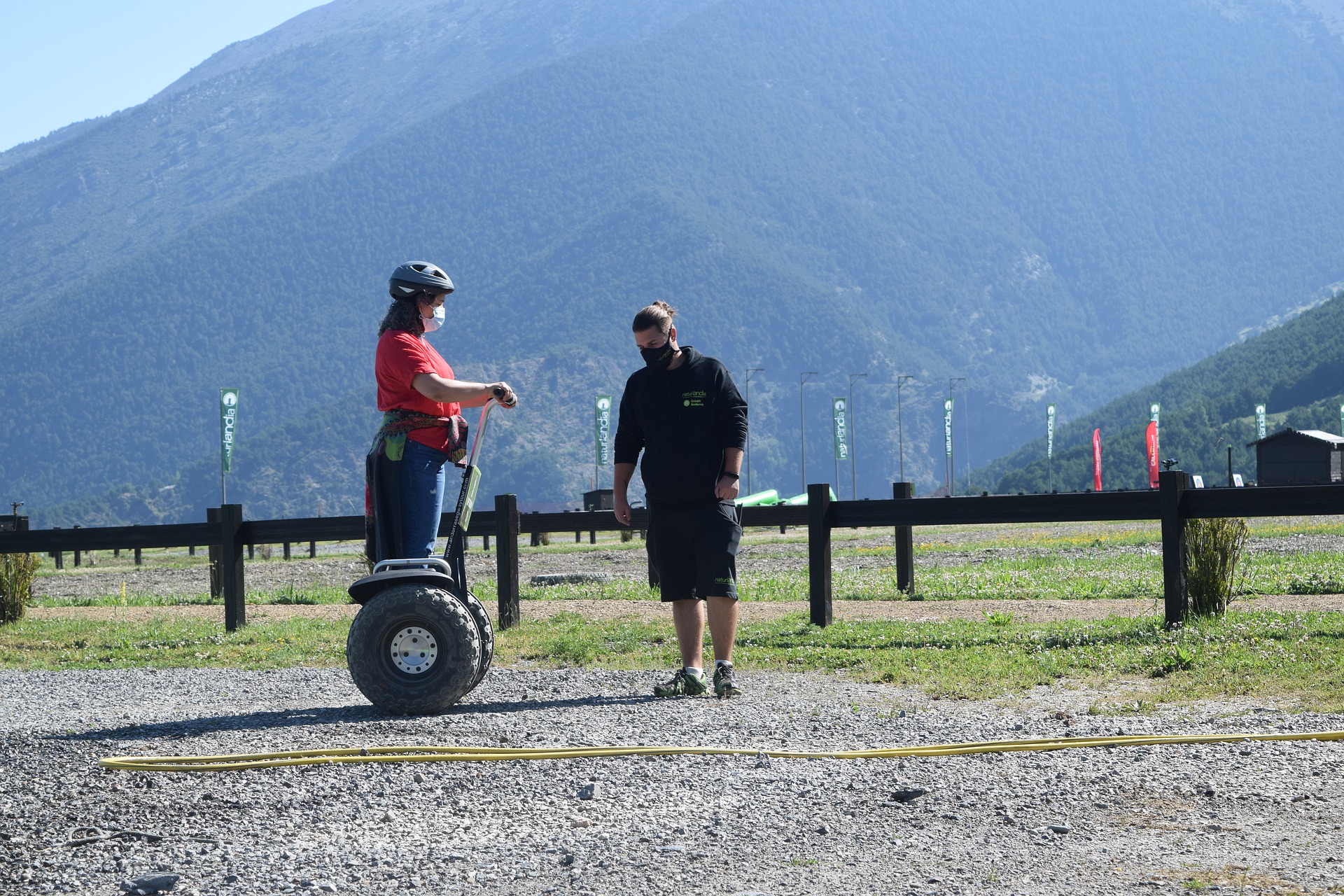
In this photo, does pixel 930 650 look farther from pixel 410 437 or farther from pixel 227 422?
pixel 227 422

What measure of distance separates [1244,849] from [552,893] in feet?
6.42

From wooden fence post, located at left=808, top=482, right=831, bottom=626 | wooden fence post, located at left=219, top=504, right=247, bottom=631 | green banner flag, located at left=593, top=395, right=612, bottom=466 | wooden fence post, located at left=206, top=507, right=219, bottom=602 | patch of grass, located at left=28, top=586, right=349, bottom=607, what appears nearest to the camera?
wooden fence post, located at left=808, top=482, right=831, bottom=626

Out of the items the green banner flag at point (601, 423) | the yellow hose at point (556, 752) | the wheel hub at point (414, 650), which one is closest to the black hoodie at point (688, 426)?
the wheel hub at point (414, 650)

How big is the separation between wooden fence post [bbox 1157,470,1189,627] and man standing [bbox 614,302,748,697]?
336cm

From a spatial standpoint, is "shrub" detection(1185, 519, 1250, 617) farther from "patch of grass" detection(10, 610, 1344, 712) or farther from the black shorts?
the black shorts

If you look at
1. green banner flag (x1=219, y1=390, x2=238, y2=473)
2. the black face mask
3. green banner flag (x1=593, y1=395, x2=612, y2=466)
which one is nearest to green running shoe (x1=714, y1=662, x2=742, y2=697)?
the black face mask

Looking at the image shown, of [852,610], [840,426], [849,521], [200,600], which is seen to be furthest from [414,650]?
[840,426]

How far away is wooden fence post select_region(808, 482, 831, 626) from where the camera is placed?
33.5 feet

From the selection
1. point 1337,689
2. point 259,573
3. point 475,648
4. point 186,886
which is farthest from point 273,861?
point 259,573

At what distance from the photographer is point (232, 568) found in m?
11.7

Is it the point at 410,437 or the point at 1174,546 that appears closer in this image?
the point at 410,437

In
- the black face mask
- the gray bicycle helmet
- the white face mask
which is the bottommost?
the black face mask

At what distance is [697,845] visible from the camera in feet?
13.6

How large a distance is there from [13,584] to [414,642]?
9065 mm
